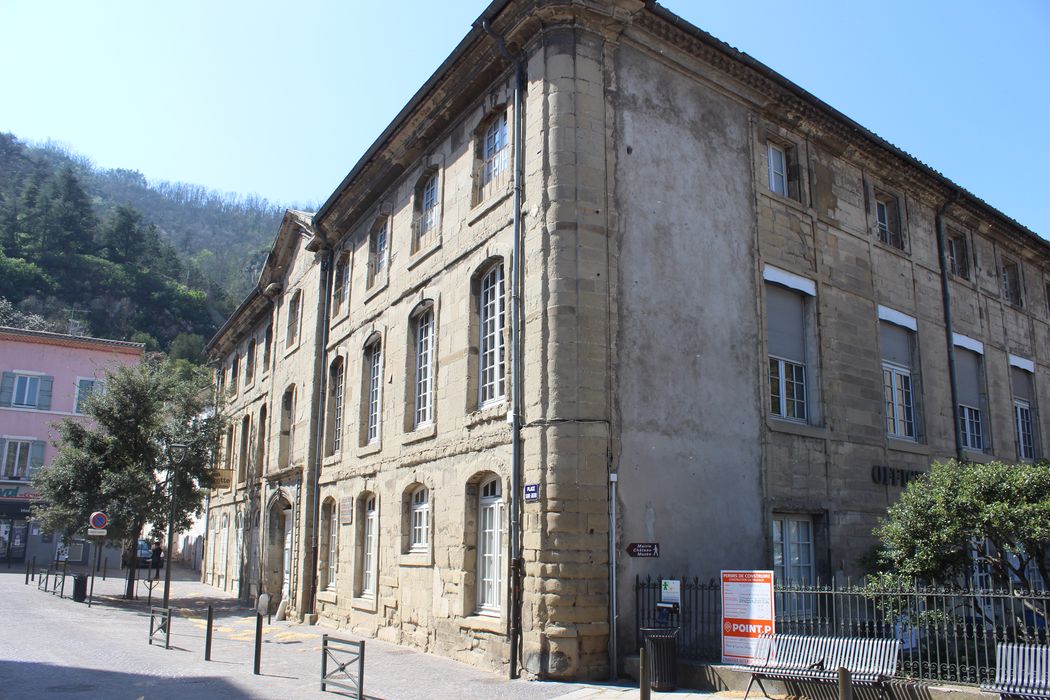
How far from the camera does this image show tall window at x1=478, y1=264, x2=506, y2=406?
1279 cm

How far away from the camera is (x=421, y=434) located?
47.3ft

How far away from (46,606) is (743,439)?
17.1 metres

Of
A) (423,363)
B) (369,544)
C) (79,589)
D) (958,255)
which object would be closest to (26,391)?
(79,589)

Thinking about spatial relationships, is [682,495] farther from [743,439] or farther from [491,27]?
[491,27]

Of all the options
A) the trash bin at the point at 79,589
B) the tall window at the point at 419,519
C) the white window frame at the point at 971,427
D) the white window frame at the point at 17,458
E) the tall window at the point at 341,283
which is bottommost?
the trash bin at the point at 79,589

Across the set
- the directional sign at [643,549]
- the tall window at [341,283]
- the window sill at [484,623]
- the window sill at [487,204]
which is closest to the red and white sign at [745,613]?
the directional sign at [643,549]

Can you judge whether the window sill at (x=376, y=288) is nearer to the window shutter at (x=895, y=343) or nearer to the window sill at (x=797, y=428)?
the window sill at (x=797, y=428)

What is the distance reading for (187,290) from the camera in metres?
77.6

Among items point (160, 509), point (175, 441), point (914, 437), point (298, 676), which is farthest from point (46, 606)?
point (914, 437)

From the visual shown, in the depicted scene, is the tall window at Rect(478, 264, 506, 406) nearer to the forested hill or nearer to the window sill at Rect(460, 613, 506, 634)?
→ the window sill at Rect(460, 613, 506, 634)

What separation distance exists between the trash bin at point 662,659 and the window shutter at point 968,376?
35.2ft

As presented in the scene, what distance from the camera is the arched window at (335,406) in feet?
63.1

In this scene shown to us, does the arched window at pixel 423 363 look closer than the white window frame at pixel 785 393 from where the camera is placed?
No

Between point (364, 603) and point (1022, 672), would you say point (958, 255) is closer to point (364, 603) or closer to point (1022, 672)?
point (1022, 672)
